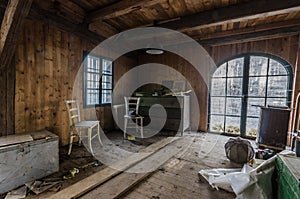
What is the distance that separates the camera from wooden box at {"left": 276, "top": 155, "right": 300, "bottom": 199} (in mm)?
992

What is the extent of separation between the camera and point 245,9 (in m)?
2.67

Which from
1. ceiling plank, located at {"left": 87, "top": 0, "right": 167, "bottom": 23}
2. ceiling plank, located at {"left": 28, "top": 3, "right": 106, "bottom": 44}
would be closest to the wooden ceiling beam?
ceiling plank, located at {"left": 87, "top": 0, "right": 167, "bottom": 23}

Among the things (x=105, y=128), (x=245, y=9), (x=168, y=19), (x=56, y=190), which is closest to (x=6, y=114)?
(x=56, y=190)

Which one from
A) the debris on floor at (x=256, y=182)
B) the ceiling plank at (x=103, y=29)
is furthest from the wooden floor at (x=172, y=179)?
the ceiling plank at (x=103, y=29)

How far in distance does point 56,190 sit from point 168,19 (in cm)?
337

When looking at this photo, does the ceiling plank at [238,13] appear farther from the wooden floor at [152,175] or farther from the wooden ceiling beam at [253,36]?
the wooden floor at [152,175]

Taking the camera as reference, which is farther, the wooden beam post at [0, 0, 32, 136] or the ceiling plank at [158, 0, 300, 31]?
the ceiling plank at [158, 0, 300, 31]

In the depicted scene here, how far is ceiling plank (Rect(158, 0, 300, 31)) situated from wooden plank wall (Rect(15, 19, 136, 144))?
2196mm

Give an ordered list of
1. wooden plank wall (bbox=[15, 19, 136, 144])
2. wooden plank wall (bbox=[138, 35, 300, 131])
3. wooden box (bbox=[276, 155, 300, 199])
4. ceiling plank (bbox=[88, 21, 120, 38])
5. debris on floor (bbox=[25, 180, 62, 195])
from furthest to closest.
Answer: ceiling plank (bbox=[88, 21, 120, 38]), wooden plank wall (bbox=[138, 35, 300, 131]), wooden plank wall (bbox=[15, 19, 136, 144]), debris on floor (bbox=[25, 180, 62, 195]), wooden box (bbox=[276, 155, 300, 199])

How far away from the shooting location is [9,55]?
87.6 inches

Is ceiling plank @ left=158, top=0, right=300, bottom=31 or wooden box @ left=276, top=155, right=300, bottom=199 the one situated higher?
ceiling plank @ left=158, top=0, right=300, bottom=31

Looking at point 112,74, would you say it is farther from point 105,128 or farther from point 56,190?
point 56,190

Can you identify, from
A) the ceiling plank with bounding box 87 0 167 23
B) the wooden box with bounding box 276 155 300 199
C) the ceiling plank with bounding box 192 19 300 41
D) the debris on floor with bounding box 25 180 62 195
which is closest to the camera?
the wooden box with bounding box 276 155 300 199

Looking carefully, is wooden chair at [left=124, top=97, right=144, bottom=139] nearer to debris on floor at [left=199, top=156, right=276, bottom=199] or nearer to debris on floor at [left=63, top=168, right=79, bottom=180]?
debris on floor at [left=63, top=168, right=79, bottom=180]
